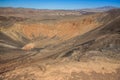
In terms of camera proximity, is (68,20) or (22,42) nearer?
(22,42)

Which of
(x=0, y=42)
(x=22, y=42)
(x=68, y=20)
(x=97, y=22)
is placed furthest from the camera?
(x=68, y=20)

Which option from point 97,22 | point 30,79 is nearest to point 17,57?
point 30,79

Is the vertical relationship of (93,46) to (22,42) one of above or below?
above

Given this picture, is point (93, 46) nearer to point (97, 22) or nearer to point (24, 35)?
point (97, 22)

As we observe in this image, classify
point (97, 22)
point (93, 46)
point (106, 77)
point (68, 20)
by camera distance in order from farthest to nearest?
point (68, 20) < point (97, 22) < point (93, 46) < point (106, 77)

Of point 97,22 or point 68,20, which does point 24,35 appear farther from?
point 97,22

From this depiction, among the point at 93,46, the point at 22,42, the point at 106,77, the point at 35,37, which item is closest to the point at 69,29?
the point at 35,37
